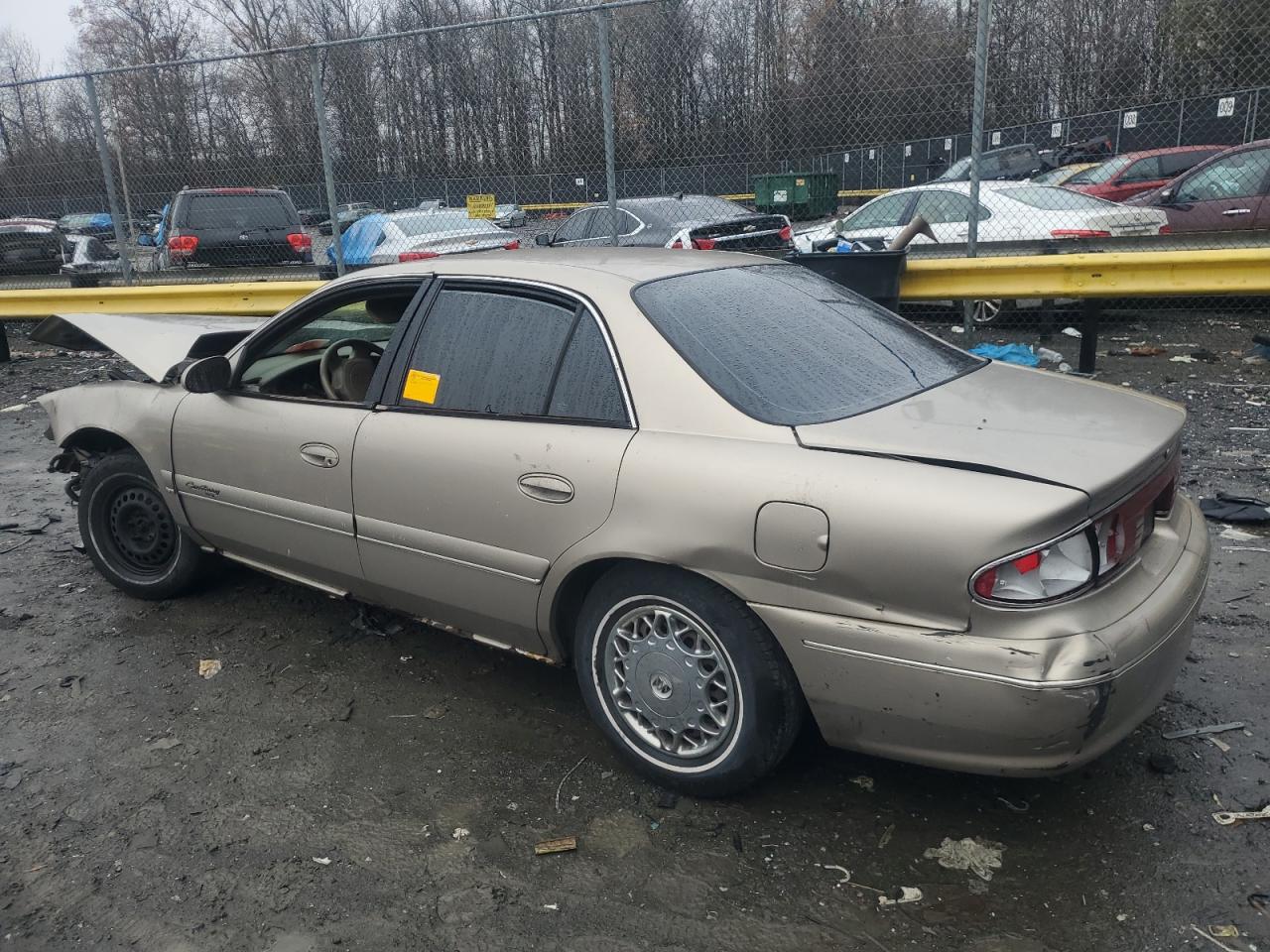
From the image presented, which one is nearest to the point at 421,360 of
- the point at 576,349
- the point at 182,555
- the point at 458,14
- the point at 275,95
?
the point at 576,349

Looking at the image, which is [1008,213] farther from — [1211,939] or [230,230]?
[1211,939]

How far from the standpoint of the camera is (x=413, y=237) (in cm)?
1007

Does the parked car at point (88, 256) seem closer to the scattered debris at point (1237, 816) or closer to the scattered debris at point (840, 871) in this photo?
the scattered debris at point (840, 871)

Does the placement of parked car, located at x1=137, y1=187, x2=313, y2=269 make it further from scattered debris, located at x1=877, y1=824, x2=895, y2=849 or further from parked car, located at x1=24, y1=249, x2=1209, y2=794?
scattered debris, located at x1=877, y1=824, x2=895, y2=849

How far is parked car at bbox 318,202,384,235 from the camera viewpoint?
9836 millimetres

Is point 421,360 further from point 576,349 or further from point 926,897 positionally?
point 926,897

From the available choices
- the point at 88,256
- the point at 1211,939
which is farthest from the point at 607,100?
the point at 88,256

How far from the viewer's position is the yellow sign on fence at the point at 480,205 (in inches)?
369

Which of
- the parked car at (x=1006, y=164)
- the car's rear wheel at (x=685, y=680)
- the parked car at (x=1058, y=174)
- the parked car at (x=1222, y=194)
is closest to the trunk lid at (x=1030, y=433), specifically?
the car's rear wheel at (x=685, y=680)

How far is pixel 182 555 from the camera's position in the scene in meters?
4.63

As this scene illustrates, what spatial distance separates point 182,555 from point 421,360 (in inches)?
72.1

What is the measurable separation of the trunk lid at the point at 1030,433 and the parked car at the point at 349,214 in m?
7.86

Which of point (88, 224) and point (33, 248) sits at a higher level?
point (88, 224)

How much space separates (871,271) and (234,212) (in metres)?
7.38
